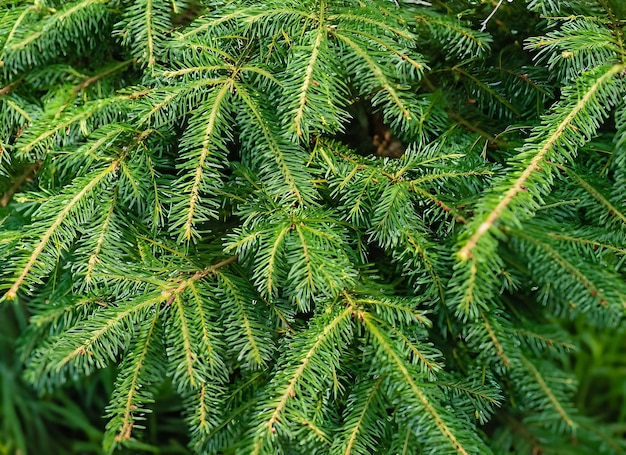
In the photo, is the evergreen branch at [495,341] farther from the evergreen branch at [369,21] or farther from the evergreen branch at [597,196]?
the evergreen branch at [369,21]

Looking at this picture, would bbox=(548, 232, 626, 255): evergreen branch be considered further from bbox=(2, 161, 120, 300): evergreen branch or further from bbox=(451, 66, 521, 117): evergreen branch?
bbox=(2, 161, 120, 300): evergreen branch

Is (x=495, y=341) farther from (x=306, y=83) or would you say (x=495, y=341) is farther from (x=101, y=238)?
(x=101, y=238)

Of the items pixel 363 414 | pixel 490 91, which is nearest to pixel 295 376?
pixel 363 414

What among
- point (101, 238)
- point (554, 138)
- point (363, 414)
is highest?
point (554, 138)

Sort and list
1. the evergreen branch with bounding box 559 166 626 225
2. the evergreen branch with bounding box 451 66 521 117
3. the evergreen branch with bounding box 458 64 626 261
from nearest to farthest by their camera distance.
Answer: the evergreen branch with bounding box 458 64 626 261 < the evergreen branch with bounding box 559 166 626 225 < the evergreen branch with bounding box 451 66 521 117

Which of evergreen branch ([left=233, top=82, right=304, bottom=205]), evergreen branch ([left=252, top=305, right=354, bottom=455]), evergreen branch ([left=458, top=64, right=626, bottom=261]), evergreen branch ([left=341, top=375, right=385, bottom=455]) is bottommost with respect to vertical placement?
evergreen branch ([left=341, top=375, right=385, bottom=455])

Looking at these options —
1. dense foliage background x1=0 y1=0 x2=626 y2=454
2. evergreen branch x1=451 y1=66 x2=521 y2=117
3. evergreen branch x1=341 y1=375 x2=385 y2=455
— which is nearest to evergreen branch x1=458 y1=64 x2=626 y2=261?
dense foliage background x1=0 y1=0 x2=626 y2=454

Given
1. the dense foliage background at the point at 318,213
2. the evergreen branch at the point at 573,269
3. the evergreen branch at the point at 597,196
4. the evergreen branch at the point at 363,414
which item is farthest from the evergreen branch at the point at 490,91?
the evergreen branch at the point at 363,414

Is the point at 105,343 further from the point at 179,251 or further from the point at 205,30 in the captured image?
the point at 205,30
